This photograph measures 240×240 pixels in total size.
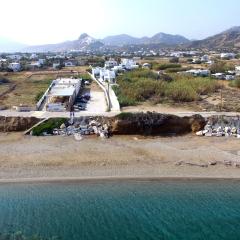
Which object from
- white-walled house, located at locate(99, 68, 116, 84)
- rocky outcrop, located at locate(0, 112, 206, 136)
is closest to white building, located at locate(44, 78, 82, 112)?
rocky outcrop, located at locate(0, 112, 206, 136)

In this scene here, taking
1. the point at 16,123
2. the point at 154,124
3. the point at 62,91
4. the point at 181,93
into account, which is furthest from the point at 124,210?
the point at 181,93

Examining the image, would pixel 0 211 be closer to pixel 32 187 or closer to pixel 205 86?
pixel 32 187

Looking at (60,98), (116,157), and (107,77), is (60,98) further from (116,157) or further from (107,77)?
(107,77)

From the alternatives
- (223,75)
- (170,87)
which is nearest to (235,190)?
(170,87)

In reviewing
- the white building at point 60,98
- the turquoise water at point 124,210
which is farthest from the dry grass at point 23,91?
the turquoise water at point 124,210

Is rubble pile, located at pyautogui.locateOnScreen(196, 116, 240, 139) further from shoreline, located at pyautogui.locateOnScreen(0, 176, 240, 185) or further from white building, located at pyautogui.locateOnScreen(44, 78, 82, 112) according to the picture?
white building, located at pyautogui.locateOnScreen(44, 78, 82, 112)

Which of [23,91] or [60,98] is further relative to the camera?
[23,91]
